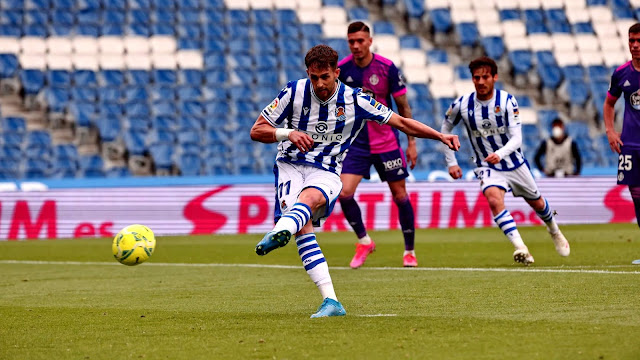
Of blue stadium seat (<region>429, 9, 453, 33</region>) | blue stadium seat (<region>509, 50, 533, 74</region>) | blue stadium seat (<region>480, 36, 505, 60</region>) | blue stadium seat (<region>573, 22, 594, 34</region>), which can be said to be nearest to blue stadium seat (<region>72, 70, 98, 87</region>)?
blue stadium seat (<region>429, 9, 453, 33</region>)

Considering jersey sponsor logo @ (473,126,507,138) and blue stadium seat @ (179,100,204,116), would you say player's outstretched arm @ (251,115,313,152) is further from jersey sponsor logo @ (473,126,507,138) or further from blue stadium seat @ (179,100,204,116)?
blue stadium seat @ (179,100,204,116)

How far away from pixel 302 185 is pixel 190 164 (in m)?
13.9

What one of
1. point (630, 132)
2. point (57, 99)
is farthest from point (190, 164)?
point (630, 132)

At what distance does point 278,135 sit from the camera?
21.4ft

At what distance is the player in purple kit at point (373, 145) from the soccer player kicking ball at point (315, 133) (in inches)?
135

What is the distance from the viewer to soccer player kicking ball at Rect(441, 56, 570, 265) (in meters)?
10.1

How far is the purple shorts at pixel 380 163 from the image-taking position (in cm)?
1041

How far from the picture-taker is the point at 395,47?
2428cm

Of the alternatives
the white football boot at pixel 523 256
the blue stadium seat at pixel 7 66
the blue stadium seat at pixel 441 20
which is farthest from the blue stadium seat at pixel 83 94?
the white football boot at pixel 523 256

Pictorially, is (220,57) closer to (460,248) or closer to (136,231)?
(460,248)

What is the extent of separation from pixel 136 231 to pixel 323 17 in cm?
1675

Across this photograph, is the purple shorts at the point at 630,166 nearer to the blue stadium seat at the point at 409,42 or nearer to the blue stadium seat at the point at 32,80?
the blue stadium seat at the point at 32,80

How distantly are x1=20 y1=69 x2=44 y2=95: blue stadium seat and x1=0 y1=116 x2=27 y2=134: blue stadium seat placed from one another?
1.08m

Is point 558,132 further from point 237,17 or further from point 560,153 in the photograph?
point 237,17
